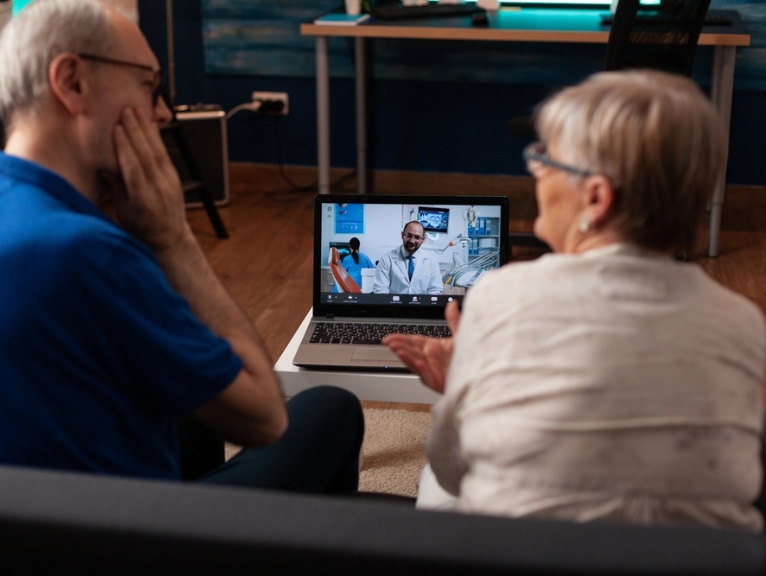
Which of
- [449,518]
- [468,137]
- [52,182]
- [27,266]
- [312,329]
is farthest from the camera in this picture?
[468,137]

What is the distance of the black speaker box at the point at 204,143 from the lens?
413 centimetres

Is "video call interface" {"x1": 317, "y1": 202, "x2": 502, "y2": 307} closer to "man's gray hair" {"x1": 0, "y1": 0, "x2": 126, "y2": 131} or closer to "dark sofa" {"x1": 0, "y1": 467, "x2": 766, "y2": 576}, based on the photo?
"man's gray hair" {"x1": 0, "y1": 0, "x2": 126, "y2": 131}

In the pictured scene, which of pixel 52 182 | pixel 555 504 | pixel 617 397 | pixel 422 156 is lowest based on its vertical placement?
pixel 422 156

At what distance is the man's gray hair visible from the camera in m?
1.18

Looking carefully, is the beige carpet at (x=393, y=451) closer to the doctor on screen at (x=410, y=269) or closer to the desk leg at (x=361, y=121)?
the doctor on screen at (x=410, y=269)

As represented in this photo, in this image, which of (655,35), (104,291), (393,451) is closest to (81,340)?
(104,291)

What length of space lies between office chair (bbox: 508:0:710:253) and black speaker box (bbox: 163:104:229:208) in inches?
60.3

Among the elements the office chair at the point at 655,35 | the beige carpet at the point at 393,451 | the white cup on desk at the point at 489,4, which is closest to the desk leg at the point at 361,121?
the white cup on desk at the point at 489,4

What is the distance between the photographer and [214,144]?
4.19 meters

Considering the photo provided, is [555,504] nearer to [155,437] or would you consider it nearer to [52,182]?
[155,437]

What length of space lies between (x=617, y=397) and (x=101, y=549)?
1.66 feet

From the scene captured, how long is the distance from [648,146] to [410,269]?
2.96 feet

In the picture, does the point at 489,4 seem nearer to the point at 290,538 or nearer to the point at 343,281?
the point at 343,281

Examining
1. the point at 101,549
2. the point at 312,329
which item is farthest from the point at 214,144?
the point at 101,549
